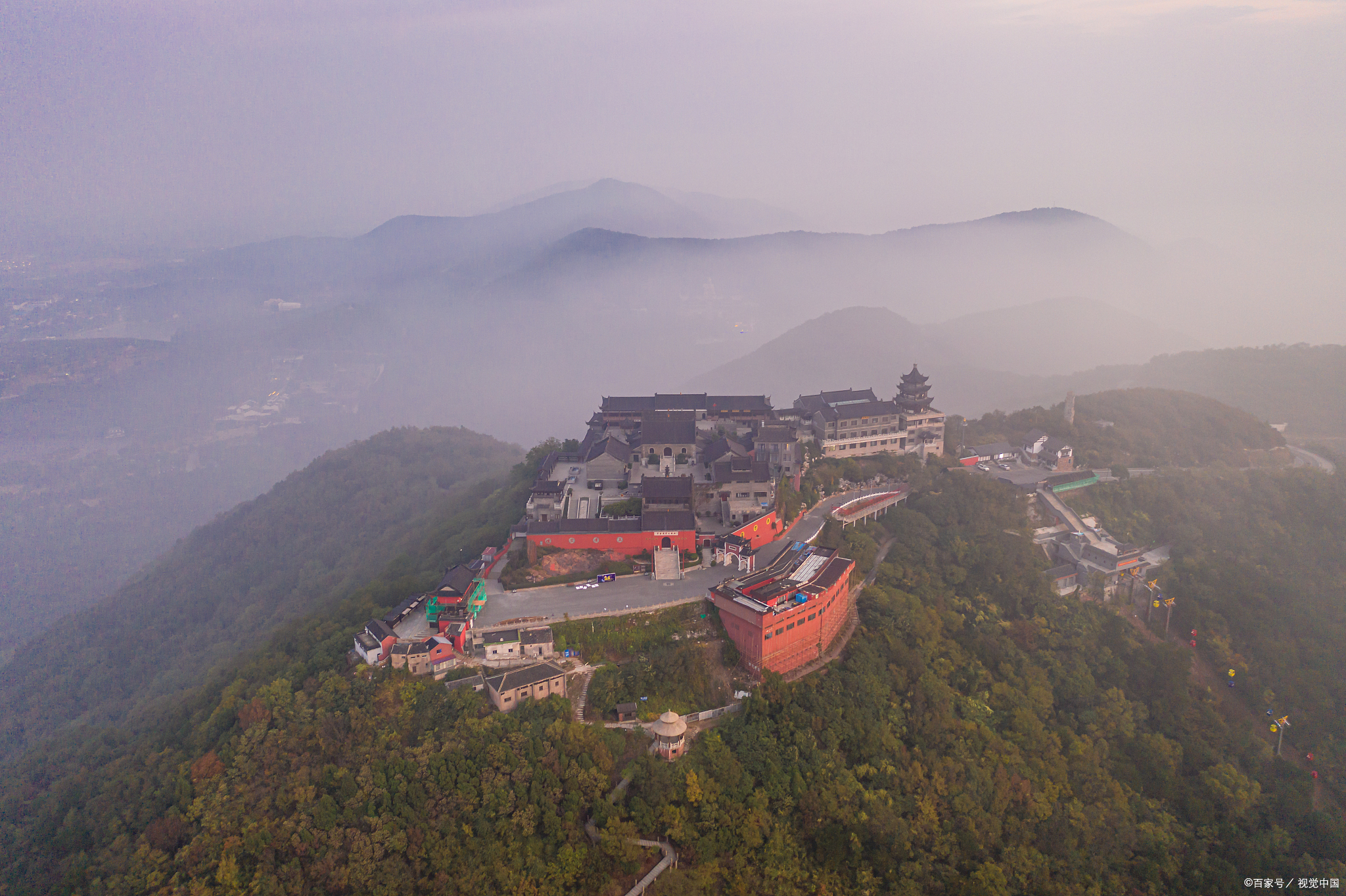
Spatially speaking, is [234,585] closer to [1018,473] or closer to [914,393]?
[914,393]

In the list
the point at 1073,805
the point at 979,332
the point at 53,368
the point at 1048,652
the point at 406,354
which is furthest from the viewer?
the point at 406,354

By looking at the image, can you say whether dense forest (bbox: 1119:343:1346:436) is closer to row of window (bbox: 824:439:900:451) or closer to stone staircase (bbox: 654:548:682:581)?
row of window (bbox: 824:439:900:451)

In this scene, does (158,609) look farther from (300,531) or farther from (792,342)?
(792,342)

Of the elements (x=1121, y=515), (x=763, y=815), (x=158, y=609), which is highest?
(x=1121, y=515)

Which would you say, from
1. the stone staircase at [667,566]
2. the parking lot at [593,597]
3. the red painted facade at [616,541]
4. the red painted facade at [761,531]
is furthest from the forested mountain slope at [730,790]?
the red painted facade at [616,541]

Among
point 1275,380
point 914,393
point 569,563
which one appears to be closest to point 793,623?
point 569,563

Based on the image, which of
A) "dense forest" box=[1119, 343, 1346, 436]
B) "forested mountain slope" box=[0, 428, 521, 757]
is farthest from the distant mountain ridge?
"forested mountain slope" box=[0, 428, 521, 757]

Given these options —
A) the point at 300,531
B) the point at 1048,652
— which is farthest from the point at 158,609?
the point at 1048,652
